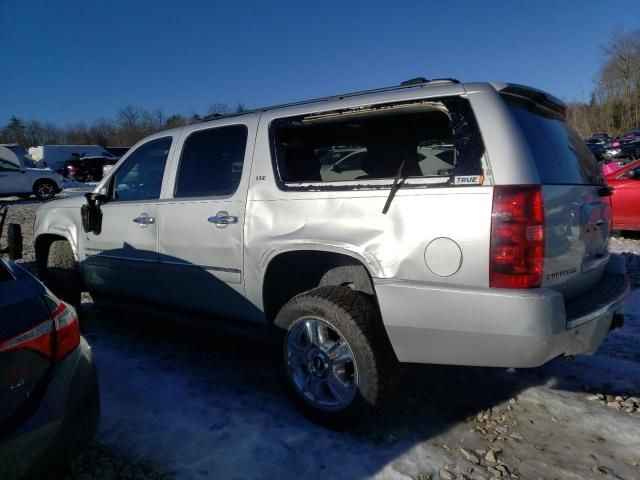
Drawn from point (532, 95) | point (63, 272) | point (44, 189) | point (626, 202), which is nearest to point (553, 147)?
point (532, 95)

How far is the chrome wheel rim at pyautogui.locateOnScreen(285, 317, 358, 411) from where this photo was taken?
2666mm

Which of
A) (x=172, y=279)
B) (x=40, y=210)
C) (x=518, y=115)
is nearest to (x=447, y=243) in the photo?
(x=518, y=115)

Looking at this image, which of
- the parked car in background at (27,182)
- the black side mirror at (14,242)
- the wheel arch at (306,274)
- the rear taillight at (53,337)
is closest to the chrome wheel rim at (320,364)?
the wheel arch at (306,274)

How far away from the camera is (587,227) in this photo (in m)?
2.52

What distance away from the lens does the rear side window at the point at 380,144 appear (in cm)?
233

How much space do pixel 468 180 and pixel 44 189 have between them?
70.1ft

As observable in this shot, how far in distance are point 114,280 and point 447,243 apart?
3.09 meters

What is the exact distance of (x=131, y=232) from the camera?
387 cm

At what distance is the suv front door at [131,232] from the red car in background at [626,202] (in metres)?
7.15

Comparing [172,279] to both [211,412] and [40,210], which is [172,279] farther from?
[40,210]

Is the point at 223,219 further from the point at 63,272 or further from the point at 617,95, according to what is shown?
the point at 617,95

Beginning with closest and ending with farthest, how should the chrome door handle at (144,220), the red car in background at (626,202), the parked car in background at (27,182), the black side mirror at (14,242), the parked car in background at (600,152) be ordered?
the chrome door handle at (144,220) → the black side mirror at (14,242) → the red car in background at (626,202) → the parked car in background at (600,152) → the parked car in background at (27,182)

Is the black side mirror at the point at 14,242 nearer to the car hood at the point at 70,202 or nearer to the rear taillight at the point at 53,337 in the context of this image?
the car hood at the point at 70,202

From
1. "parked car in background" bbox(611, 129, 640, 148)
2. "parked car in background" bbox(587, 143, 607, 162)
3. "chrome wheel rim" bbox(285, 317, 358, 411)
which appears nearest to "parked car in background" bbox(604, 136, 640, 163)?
"parked car in background" bbox(587, 143, 607, 162)
